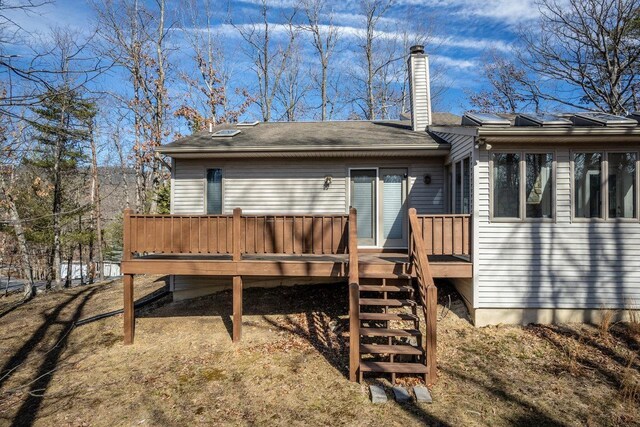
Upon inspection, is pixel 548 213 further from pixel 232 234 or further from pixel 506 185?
pixel 232 234

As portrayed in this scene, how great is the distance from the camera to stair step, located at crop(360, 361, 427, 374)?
462 cm

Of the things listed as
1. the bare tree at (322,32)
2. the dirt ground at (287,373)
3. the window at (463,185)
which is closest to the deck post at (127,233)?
the dirt ground at (287,373)

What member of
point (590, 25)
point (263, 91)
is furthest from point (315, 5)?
point (590, 25)

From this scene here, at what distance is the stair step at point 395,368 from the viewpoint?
4621 mm

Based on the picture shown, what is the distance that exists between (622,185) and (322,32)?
19986 mm

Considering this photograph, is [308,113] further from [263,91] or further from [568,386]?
[568,386]

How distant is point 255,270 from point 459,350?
363 cm

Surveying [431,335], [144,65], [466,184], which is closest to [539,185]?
[466,184]

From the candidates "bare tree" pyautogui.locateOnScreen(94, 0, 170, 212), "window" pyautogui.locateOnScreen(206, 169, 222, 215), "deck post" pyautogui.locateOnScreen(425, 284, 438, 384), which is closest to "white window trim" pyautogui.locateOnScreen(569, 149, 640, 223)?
"deck post" pyautogui.locateOnScreen(425, 284, 438, 384)

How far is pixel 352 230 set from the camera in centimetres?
589

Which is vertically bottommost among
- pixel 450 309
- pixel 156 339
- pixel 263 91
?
pixel 156 339

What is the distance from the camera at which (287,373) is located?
5.09 m

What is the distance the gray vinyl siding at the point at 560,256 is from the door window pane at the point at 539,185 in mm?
123

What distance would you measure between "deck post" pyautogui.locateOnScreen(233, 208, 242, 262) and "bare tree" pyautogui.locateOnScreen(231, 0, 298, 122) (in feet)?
54.9
